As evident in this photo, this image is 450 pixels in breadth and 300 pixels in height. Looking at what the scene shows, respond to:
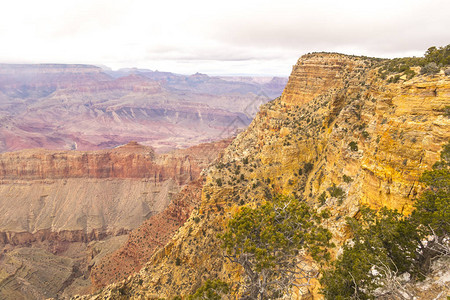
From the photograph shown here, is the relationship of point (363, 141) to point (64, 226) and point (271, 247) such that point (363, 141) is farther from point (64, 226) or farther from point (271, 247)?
point (64, 226)

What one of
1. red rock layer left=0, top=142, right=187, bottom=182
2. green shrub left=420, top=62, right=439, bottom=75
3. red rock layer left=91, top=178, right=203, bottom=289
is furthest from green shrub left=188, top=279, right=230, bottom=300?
red rock layer left=0, top=142, right=187, bottom=182

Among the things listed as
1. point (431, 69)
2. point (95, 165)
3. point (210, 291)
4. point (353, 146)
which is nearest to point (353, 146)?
point (353, 146)

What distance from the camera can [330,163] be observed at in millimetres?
27391

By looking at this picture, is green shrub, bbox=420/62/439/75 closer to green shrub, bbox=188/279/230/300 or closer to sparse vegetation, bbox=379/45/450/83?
sparse vegetation, bbox=379/45/450/83

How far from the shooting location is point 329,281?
514 inches

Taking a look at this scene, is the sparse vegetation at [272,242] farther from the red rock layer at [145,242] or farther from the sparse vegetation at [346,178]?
the red rock layer at [145,242]

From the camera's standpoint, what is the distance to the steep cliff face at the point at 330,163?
15734 millimetres

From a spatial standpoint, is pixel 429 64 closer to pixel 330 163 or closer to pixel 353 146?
pixel 353 146

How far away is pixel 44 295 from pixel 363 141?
2449 inches

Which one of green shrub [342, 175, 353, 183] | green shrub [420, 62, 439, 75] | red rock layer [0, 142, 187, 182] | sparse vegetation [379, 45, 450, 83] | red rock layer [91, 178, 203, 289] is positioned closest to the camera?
green shrub [420, 62, 439, 75]

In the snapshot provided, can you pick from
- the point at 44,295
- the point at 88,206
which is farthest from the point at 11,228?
the point at 44,295

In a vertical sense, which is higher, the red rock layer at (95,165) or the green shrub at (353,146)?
the green shrub at (353,146)

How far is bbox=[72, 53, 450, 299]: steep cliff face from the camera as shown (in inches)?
619

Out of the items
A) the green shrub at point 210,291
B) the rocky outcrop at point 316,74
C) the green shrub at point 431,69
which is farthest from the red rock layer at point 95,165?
the green shrub at point 431,69
